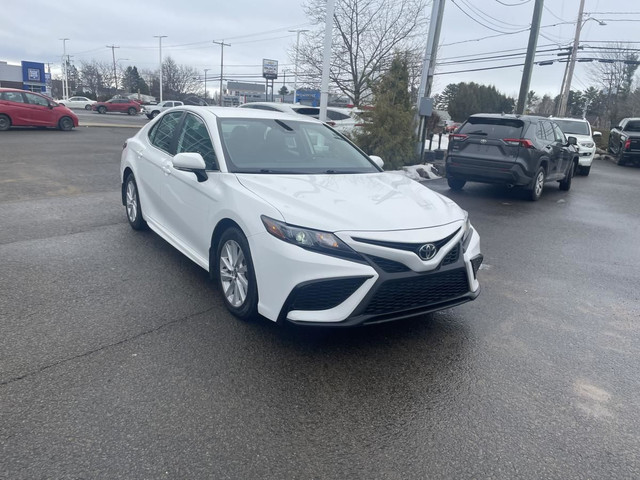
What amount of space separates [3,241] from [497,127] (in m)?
8.41

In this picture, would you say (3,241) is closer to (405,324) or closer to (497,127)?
(405,324)

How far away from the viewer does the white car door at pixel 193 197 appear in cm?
415

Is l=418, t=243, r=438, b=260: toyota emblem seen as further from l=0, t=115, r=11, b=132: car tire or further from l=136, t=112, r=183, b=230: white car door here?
l=0, t=115, r=11, b=132: car tire

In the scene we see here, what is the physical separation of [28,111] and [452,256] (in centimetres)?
1922

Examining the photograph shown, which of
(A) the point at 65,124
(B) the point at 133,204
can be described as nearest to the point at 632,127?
(B) the point at 133,204

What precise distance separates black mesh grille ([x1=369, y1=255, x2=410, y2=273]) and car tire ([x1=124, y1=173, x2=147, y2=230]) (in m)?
3.60

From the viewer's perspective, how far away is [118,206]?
7.57m

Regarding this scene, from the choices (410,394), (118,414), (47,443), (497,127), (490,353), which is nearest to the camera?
(47,443)

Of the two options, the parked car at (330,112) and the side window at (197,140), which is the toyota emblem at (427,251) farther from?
the parked car at (330,112)

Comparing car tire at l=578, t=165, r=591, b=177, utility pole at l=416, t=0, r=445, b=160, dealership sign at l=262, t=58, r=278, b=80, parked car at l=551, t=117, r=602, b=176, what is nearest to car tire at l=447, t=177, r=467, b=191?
utility pole at l=416, t=0, r=445, b=160

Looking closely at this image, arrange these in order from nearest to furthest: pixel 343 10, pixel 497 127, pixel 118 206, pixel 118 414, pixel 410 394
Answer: pixel 118 414 < pixel 410 394 < pixel 118 206 < pixel 497 127 < pixel 343 10

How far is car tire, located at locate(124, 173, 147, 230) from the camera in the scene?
19.3ft

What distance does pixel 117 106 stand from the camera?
46.4 m

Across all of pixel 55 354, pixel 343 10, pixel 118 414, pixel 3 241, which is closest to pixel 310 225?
pixel 118 414
